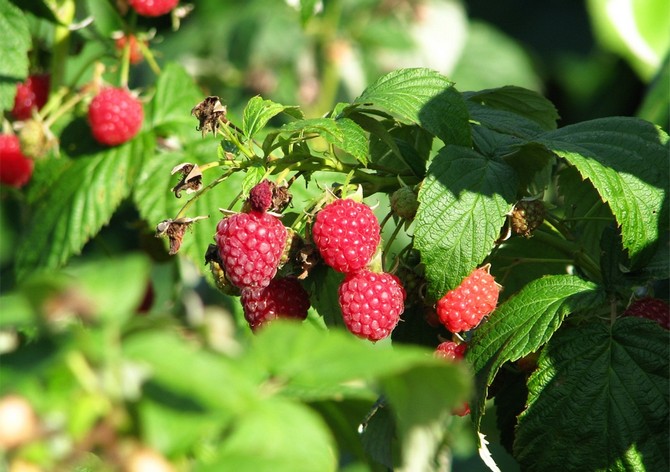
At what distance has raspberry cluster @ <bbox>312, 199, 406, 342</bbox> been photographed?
734mm

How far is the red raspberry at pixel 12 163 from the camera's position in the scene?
1188 millimetres

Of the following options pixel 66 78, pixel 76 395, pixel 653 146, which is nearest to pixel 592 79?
pixel 66 78

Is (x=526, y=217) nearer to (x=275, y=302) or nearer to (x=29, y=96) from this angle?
(x=275, y=302)

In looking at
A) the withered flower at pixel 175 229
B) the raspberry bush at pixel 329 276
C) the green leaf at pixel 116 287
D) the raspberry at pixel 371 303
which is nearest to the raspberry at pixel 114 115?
the raspberry bush at pixel 329 276

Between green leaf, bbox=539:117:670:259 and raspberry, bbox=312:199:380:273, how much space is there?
152mm

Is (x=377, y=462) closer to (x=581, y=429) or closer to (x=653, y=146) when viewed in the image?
(x=581, y=429)

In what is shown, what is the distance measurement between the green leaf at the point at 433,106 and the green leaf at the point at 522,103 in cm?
14

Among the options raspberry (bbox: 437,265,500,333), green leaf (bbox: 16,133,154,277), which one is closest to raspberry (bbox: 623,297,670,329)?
raspberry (bbox: 437,265,500,333)

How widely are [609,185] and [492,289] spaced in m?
0.12

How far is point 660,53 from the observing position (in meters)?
2.08

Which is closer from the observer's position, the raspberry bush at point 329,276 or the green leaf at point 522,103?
the raspberry bush at point 329,276

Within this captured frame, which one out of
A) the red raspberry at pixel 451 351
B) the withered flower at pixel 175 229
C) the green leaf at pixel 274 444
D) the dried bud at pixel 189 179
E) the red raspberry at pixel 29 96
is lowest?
the red raspberry at pixel 29 96

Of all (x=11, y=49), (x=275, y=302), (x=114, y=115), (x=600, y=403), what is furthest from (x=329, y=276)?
(x=11, y=49)

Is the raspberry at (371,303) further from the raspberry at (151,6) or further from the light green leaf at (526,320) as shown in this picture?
the raspberry at (151,6)
